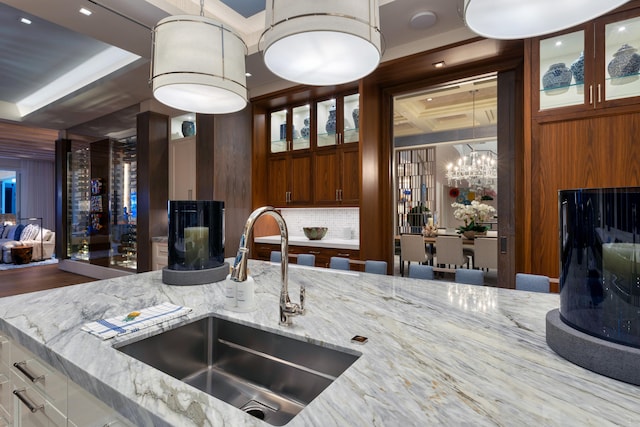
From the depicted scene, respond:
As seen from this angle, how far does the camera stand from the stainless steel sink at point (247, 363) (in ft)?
A: 3.40

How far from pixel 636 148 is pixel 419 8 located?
1.95 meters

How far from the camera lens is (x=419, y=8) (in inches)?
107

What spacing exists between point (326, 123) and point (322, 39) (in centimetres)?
309

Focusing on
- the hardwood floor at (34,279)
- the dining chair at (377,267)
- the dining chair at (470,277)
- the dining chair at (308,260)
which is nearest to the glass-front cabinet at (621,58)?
the dining chair at (470,277)

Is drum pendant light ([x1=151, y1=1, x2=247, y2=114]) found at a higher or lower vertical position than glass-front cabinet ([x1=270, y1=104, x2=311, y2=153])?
lower

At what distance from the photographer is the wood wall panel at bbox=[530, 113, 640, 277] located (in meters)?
2.32

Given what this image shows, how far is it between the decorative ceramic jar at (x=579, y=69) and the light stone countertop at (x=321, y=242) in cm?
249

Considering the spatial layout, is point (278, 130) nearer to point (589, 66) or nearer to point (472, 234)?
point (472, 234)

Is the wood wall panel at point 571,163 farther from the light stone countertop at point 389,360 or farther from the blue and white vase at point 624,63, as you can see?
the light stone countertop at point 389,360

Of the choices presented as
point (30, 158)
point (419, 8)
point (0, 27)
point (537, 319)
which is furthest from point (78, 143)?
point (537, 319)

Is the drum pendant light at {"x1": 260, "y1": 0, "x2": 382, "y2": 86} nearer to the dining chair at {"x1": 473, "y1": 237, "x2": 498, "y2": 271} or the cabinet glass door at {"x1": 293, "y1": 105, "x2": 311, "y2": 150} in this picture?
the cabinet glass door at {"x1": 293, "y1": 105, "x2": 311, "y2": 150}

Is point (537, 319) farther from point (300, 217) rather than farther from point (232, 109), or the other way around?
point (300, 217)

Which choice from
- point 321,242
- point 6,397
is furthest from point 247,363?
point 321,242

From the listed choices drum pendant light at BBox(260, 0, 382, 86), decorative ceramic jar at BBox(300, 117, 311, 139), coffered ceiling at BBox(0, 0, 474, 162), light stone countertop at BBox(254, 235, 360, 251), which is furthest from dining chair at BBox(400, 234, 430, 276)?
drum pendant light at BBox(260, 0, 382, 86)
